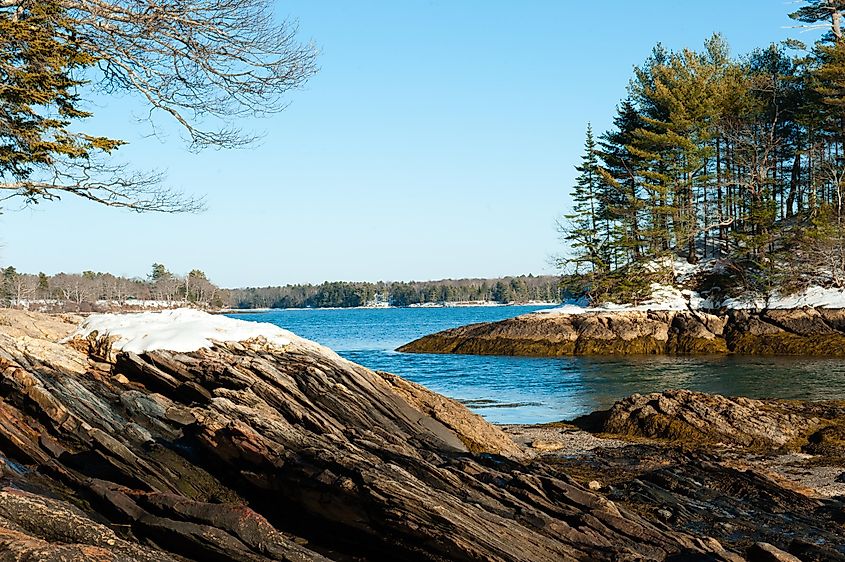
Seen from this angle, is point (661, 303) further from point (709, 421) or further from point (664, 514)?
point (664, 514)

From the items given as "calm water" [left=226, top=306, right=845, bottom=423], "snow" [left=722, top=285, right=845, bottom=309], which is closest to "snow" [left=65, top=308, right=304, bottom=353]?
"calm water" [left=226, top=306, right=845, bottom=423]

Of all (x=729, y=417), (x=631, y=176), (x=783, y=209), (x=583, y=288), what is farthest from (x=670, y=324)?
(x=729, y=417)

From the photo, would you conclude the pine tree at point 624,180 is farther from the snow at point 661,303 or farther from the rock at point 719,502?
the rock at point 719,502

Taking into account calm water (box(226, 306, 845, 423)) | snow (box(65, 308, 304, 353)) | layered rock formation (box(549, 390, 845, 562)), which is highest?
snow (box(65, 308, 304, 353))

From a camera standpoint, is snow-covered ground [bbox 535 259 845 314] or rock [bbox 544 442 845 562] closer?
rock [bbox 544 442 845 562]

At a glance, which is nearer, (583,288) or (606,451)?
(606,451)

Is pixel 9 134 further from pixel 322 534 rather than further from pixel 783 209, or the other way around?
pixel 783 209

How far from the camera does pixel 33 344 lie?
1101 centimetres

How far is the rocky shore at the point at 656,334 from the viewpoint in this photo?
3784 centimetres

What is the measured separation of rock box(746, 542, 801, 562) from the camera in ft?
22.8

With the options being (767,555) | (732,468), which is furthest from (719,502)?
(767,555)

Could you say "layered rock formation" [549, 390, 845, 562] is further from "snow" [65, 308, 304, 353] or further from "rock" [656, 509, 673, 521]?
"snow" [65, 308, 304, 353]

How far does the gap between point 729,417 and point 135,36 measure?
12.4 meters

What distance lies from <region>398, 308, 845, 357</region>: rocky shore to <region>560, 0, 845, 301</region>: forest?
13.4 ft
